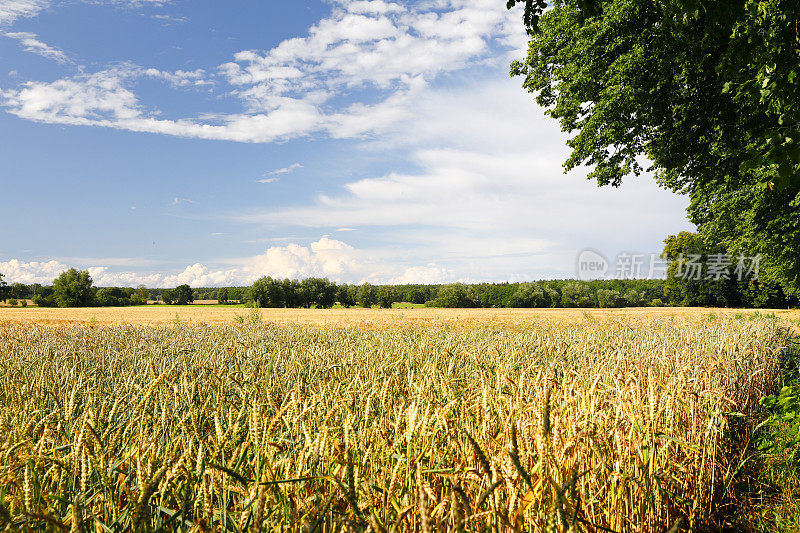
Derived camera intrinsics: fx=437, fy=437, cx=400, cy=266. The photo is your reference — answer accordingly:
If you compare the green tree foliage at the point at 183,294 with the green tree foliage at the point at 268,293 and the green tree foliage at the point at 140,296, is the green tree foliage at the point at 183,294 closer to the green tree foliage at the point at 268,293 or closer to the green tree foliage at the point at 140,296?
the green tree foliage at the point at 140,296

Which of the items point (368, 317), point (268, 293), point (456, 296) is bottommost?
point (368, 317)

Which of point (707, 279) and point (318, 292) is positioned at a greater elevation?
point (707, 279)

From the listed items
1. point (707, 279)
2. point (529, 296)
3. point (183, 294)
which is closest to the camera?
point (707, 279)

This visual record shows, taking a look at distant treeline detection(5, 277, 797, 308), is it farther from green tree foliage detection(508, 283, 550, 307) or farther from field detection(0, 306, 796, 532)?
field detection(0, 306, 796, 532)

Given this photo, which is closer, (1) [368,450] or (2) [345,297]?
(1) [368,450]

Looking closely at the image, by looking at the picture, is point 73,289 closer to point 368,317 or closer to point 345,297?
point 345,297

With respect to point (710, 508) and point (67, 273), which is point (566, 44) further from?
point (67, 273)

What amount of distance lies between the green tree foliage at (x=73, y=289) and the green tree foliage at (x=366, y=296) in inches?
2169

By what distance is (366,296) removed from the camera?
85.7 metres

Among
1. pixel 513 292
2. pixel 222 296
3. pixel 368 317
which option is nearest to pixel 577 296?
pixel 513 292

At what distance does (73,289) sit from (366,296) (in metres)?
58.3

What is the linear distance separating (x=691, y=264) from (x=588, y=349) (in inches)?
2685

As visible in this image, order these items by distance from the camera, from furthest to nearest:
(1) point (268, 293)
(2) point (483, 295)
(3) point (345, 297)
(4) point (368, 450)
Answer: (3) point (345, 297) → (2) point (483, 295) → (1) point (268, 293) → (4) point (368, 450)

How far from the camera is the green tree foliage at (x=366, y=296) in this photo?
8569cm
